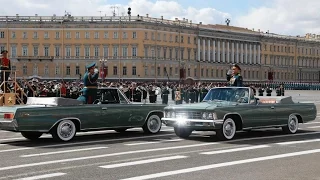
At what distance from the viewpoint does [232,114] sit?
16.6 m

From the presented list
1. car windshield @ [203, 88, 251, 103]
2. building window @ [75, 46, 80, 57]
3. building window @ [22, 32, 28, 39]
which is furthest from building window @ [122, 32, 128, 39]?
car windshield @ [203, 88, 251, 103]

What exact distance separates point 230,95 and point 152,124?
268cm

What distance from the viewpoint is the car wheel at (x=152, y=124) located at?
60.7ft

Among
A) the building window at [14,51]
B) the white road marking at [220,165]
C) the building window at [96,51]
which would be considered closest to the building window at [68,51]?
the building window at [96,51]

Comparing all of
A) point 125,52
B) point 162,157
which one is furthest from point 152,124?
point 125,52

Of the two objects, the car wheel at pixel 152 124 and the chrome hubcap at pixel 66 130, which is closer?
the chrome hubcap at pixel 66 130

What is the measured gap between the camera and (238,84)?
1958 cm

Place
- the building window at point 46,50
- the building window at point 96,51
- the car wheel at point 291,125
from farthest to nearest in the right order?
the building window at point 96,51, the building window at point 46,50, the car wheel at point 291,125

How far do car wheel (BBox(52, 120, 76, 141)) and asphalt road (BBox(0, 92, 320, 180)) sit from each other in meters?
0.25

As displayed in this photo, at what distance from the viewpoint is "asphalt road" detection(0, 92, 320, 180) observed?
35.4 ft

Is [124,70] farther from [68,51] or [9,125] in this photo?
[9,125]

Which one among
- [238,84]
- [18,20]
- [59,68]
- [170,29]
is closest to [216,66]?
[170,29]

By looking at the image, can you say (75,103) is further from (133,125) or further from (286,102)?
(286,102)

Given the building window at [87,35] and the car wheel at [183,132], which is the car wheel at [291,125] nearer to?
the car wheel at [183,132]
